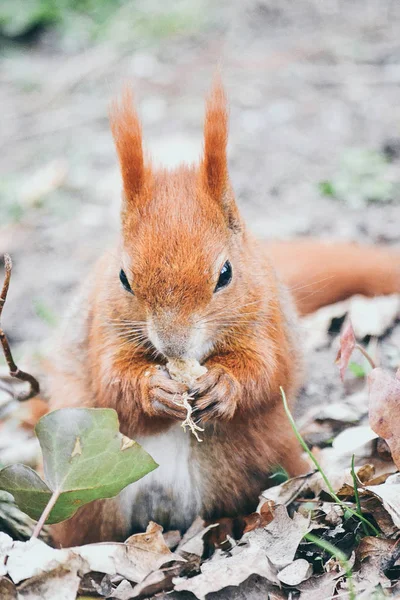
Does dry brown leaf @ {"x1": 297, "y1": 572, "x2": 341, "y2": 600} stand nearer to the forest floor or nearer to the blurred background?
the forest floor

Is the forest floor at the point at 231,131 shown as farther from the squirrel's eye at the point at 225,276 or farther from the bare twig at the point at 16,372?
the squirrel's eye at the point at 225,276

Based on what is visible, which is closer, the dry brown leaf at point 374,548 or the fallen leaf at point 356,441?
the dry brown leaf at point 374,548

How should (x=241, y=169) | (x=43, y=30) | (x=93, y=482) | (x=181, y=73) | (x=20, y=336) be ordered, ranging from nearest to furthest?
(x=93, y=482) < (x=20, y=336) < (x=241, y=169) < (x=181, y=73) < (x=43, y=30)

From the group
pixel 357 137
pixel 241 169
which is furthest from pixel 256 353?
pixel 357 137

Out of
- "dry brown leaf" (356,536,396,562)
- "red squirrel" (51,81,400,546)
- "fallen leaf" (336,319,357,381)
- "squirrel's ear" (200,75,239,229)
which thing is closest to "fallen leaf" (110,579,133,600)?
"red squirrel" (51,81,400,546)

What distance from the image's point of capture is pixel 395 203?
4.47 meters

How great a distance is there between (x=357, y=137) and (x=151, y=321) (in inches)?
134

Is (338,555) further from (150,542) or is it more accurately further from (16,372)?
(16,372)

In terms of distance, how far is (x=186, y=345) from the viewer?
84.9 inches

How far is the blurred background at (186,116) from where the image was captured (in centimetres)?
451

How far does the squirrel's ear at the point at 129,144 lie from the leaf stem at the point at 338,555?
3.52ft

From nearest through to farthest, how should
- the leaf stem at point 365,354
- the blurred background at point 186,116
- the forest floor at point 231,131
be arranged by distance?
the leaf stem at point 365,354, the forest floor at point 231,131, the blurred background at point 186,116

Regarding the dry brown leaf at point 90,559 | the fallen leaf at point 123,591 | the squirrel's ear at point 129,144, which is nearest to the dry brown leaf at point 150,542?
the dry brown leaf at point 90,559

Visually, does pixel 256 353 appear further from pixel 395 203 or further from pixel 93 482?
pixel 395 203
